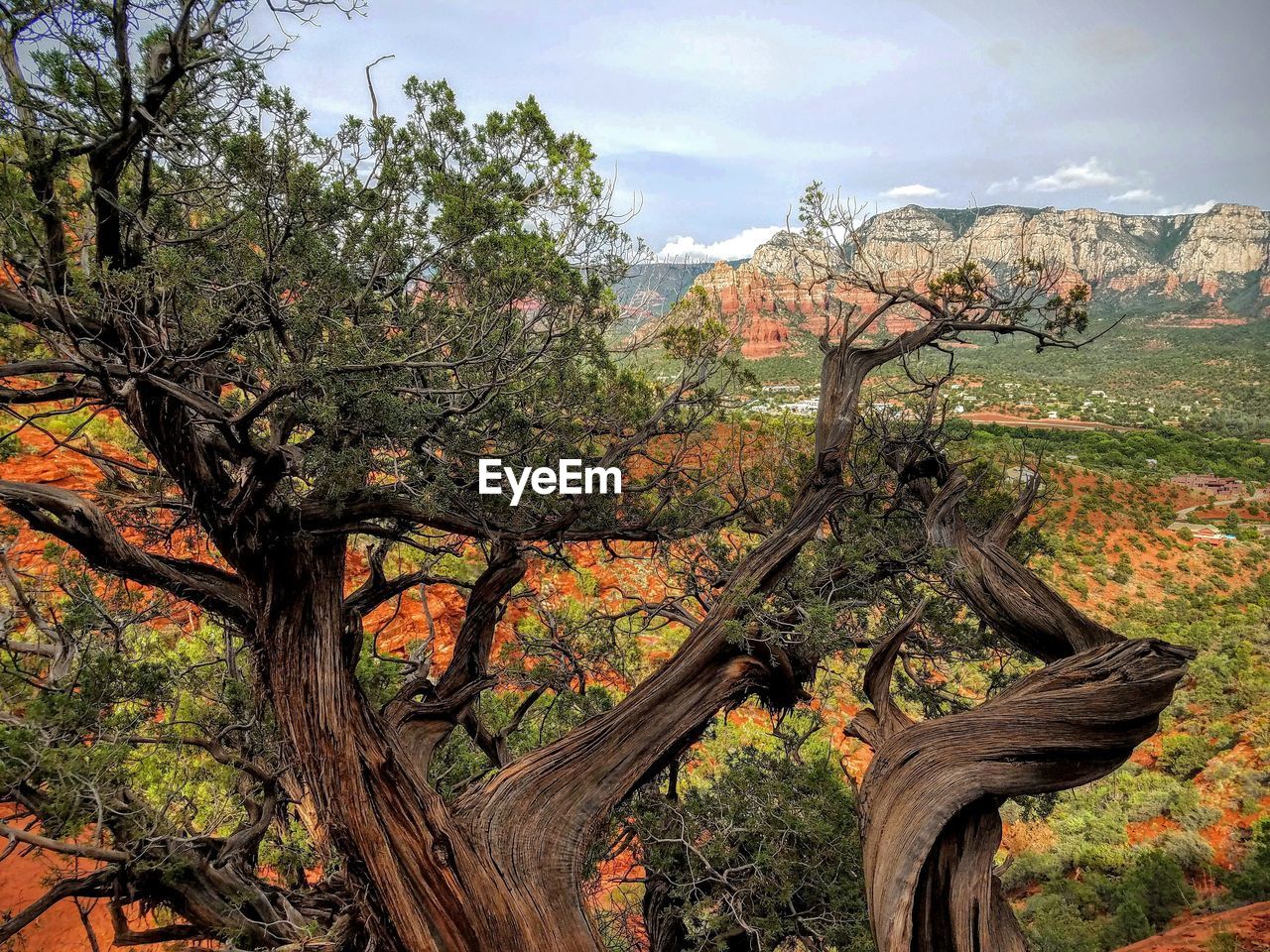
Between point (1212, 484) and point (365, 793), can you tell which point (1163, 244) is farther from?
point (365, 793)

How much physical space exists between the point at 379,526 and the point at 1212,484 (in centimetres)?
4024

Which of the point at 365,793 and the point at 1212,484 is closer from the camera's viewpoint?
the point at 365,793

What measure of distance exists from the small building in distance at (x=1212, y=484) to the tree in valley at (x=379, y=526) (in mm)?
35246

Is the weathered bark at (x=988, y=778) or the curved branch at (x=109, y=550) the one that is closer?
the weathered bark at (x=988, y=778)

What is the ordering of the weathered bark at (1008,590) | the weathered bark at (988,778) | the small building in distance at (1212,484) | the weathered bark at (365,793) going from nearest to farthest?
the weathered bark at (988,778) → the weathered bark at (365,793) → the weathered bark at (1008,590) → the small building in distance at (1212,484)

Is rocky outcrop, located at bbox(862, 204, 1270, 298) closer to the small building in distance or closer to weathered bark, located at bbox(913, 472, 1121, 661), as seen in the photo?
the small building in distance

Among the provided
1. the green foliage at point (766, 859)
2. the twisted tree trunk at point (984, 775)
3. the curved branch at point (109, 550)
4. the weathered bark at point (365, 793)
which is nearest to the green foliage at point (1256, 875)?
the green foliage at point (766, 859)

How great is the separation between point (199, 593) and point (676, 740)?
2.99 metres

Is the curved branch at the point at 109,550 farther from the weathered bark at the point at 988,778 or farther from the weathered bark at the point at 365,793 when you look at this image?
the weathered bark at the point at 988,778

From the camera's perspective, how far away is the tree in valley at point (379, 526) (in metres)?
2.64

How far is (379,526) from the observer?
12.2ft

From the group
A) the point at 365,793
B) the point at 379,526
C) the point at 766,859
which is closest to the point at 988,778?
the point at 766,859

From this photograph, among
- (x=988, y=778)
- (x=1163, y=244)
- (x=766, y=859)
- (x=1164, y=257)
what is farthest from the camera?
(x=1163, y=244)

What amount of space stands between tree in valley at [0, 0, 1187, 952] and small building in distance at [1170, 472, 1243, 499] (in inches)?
1388
